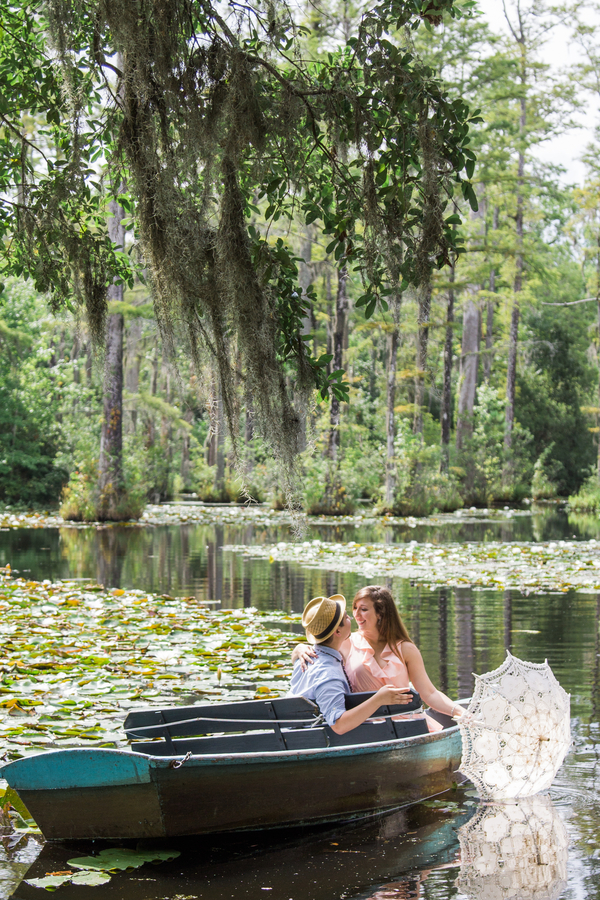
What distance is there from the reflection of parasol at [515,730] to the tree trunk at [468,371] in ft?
94.6

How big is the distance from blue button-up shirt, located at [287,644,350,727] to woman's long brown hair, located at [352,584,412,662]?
0.41 m

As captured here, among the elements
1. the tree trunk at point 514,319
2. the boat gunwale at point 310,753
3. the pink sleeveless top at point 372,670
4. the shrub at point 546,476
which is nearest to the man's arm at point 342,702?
the boat gunwale at point 310,753

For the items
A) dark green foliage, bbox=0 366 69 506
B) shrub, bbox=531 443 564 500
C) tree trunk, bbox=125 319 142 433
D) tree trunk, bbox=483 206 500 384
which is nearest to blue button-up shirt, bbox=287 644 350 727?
dark green foliage, bbox=0 366 69 506

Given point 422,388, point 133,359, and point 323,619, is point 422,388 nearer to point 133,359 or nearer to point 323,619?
point 133,359

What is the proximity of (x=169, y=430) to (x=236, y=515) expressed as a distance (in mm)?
10245

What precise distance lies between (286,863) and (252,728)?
109 centimetres

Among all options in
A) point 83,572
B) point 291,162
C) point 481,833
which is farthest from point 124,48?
point 83,572

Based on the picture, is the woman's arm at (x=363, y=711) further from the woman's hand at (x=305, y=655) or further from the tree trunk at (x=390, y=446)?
the tree trunk at (x=390, y=446)

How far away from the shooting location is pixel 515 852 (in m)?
4.77

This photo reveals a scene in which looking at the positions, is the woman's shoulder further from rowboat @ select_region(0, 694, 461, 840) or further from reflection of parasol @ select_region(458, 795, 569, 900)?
reflection of parasol @ select_region(458, 795, 569, 900)

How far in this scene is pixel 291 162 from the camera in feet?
19.0

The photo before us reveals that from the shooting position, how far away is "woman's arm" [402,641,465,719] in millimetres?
5871

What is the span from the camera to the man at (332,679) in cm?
520

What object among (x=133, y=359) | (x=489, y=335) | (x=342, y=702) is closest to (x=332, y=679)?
(x=342, y=702)
